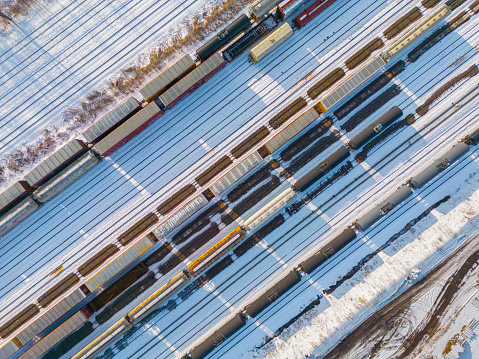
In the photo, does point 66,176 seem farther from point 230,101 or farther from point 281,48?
point 281,48

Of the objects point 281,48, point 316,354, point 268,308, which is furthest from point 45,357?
point 281,48

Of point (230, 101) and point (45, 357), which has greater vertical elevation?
point (230, 101)

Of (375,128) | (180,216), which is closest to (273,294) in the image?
(180,216)

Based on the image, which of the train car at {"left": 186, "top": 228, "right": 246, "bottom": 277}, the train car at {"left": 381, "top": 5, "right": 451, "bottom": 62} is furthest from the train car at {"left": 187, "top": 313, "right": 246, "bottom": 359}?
the train car at {"left": 381, "top": 5, "right": 451, "bottom": 62}

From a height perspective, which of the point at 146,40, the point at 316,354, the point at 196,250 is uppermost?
the point at 146,40

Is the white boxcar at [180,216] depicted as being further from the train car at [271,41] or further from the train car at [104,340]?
the train car at [271,41]

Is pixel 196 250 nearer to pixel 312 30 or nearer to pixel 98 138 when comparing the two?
pixel 98 138
